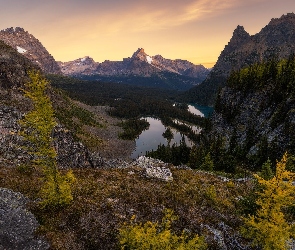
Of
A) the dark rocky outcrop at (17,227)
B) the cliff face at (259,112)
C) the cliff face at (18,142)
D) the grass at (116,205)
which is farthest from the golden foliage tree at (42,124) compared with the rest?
the cliff face at (259,112)

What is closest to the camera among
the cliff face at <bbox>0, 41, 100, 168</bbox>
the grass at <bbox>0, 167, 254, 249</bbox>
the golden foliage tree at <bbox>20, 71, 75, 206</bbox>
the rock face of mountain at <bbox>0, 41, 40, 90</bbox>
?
the golden foliage tree at <bbox>20, 71, 75, 206</bbox>

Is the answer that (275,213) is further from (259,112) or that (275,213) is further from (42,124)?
(259,112)

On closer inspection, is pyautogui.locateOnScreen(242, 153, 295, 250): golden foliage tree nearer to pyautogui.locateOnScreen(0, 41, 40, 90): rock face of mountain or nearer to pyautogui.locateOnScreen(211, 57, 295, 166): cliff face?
pyautogui.locateOnScreen(211, 57, 295, 166): cliff face

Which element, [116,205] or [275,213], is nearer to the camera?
[275,213]

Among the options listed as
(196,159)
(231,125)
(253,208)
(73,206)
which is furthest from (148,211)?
(231,125)

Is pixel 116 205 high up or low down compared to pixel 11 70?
down

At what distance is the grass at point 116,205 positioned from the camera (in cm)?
2512

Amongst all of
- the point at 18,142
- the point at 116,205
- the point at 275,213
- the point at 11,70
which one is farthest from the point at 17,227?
the point at 11,70

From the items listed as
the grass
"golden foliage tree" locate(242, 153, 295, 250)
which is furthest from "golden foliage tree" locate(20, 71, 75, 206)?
"golden foliage tree" locate(242, 153, 295, 250)

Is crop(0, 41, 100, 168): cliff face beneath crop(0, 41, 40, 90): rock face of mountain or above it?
beneath

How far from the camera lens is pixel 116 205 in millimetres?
31703

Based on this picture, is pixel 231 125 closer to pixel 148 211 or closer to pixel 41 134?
pixel 148 211

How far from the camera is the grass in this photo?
82.4 feet

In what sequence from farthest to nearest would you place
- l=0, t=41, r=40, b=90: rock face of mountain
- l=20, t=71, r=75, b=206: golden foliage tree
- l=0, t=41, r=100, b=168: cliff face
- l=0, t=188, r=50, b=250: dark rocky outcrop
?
1. l=0, t=41, r=40, b=90: rock face of mountain
2. l=0, t=41, r=100, b=168: cliff face
3. l=20, t=71, r=75, b=206: golden foliage tree
4. l=0, t=188, r=50, b=250: dark rocky outcrop
